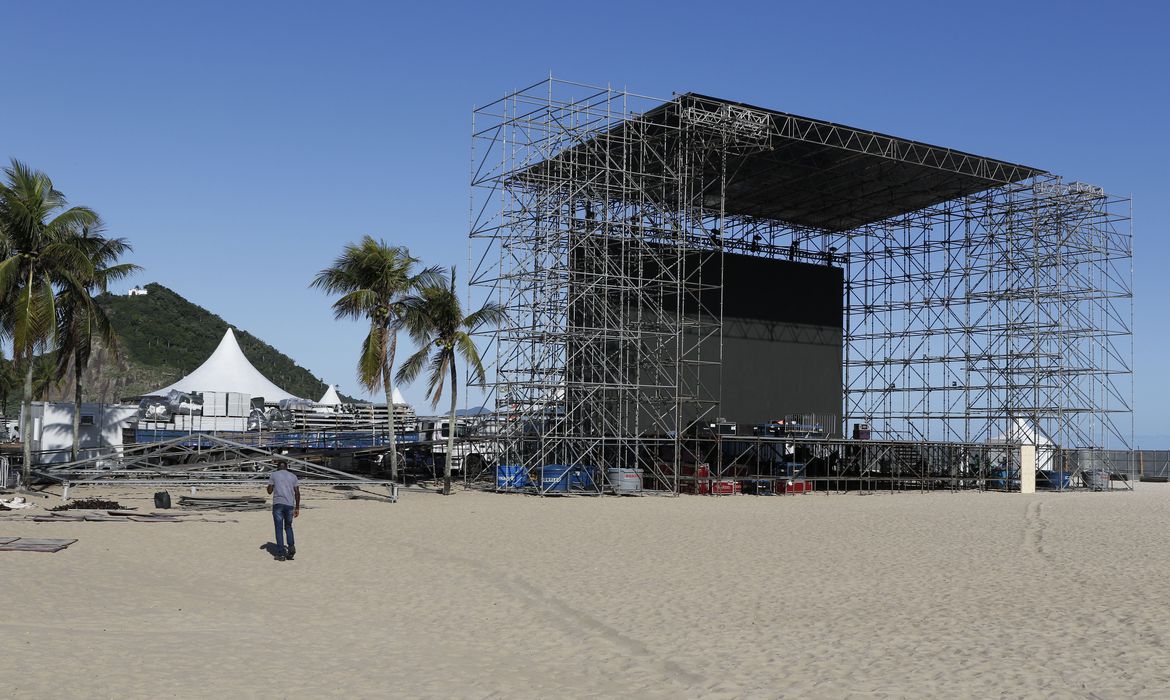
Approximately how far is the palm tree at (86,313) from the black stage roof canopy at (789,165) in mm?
12076

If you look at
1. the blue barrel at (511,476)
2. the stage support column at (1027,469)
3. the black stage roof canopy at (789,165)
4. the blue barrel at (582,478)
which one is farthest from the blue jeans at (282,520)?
the stage support column at (1027,469)

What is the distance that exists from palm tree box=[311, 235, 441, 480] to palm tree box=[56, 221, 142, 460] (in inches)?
235

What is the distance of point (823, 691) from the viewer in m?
8.53

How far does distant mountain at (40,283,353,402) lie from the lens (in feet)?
297

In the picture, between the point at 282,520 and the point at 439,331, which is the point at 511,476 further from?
the point at 282,520

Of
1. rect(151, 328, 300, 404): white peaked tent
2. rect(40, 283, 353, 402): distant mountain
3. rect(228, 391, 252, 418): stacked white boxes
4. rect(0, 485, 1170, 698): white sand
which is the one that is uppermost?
rect(40, 283, 353, 402): distant mountain

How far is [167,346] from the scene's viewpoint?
98750mm

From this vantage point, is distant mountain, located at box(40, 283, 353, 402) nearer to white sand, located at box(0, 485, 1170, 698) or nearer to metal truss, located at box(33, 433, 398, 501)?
metal truss, located at box(33, 433, 398, 501)

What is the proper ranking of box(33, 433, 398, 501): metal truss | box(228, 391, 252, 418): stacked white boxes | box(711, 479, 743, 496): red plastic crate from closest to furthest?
1. box(33, 433, 398, 501): metal truss
2. box(711, 479, 743, 496): red plastic crate
3. box(228, 391, 252, 418): stacked white boxes

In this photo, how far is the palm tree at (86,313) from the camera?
28.5 metres

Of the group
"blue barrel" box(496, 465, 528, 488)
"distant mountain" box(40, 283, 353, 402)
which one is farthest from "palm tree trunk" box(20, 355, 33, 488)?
"distant mountain" box(40, 283, 353, 402)

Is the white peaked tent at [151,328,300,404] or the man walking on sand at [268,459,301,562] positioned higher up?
the white peaked tent at [151,328,300,404]

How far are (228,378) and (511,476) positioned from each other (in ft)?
75.1

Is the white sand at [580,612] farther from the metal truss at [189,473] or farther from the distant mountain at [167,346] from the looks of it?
the distant mountain at [167,346]
